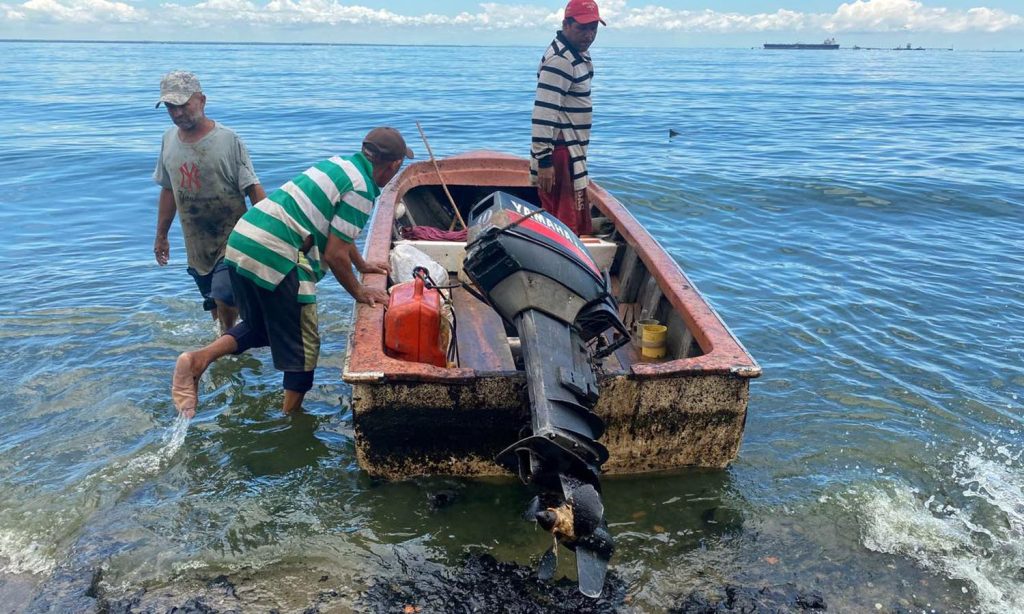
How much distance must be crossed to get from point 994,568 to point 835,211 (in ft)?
27.4

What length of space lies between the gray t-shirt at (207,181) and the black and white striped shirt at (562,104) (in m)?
2.02

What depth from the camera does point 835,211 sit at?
11164mm

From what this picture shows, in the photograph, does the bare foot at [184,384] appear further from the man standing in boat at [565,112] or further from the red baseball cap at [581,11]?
the red baseball cap at [581,11]

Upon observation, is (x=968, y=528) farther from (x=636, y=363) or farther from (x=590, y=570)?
(x=590, y=570)

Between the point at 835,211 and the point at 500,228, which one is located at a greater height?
the point at 500,228

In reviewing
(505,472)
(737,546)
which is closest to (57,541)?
(505,472)

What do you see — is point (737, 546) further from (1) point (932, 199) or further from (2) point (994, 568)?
(1) point (932, 199)

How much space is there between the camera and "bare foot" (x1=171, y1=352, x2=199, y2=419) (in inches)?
162

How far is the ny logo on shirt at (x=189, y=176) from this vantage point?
4777 mm

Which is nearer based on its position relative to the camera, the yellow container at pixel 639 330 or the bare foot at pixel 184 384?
the bare foot at pixel 184 384

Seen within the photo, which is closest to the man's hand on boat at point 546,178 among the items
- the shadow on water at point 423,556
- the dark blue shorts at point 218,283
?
the dark blue shorts at point 218,283

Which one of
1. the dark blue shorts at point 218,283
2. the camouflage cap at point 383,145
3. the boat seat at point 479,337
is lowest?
the boat seat at point 479,337

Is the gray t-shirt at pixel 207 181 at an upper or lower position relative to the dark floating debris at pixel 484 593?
upper

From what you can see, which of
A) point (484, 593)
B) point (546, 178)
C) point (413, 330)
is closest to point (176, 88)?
point (413, 330)
